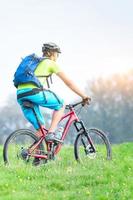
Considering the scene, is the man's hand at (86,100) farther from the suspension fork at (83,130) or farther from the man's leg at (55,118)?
the man's leg at (55,118)

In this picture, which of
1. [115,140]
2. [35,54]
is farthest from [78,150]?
[115,140]

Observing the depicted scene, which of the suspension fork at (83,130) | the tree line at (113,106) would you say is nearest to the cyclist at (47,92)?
the suspension fork at (83,130)

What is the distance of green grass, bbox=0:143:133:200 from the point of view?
10.8m

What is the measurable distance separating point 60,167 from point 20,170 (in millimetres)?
1205

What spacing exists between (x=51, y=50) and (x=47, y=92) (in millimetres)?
854

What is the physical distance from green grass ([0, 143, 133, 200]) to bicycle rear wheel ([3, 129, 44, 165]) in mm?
239

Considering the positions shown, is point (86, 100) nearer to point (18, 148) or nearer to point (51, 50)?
point (51, 50)

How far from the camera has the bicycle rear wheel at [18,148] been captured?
13641 millimetres

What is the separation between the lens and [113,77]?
105 m

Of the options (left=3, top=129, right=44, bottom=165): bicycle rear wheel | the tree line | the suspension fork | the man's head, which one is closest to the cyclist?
the man's head

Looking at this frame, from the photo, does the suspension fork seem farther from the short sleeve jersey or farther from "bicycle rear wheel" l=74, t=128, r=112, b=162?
the short sleeve jersey

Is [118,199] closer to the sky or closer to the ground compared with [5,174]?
closer to the ground

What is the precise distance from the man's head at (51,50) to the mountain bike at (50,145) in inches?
40.8

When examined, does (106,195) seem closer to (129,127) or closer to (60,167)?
(60,167)
